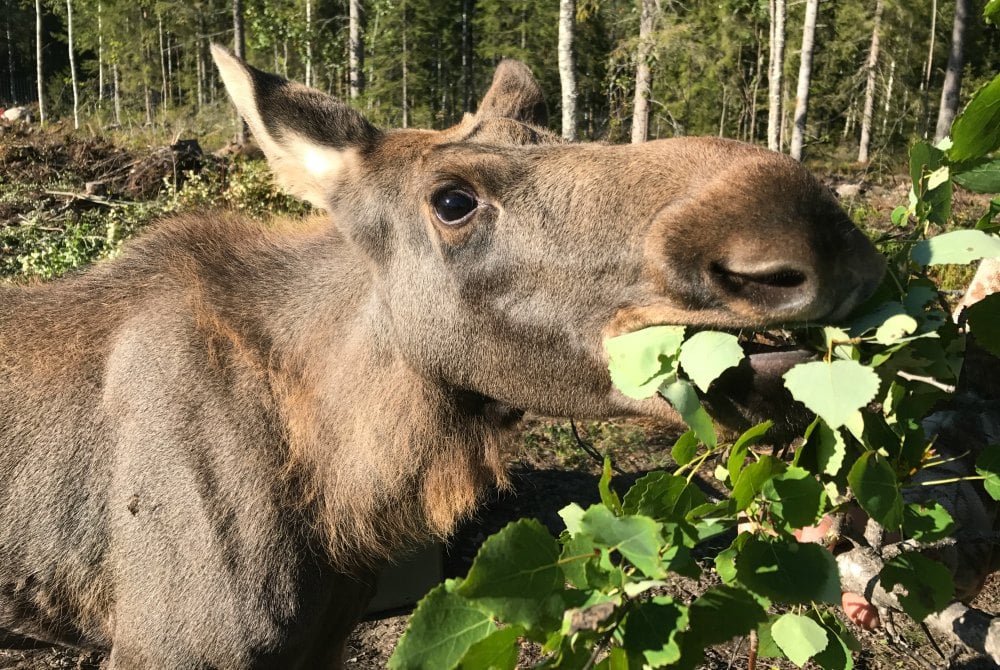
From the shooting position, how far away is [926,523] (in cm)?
228

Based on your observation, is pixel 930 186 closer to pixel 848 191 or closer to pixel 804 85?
pixel 848 191

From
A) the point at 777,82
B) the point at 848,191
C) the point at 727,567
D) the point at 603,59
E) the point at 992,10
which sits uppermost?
the point at 603,59

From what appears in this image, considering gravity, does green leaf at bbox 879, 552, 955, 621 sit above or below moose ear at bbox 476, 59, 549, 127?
below

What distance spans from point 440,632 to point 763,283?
1.26 m

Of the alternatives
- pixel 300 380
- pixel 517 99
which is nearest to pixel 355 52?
pixel 517 99

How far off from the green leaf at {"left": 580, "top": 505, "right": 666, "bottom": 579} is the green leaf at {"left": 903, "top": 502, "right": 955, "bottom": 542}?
94 cm

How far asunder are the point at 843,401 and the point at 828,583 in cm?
48

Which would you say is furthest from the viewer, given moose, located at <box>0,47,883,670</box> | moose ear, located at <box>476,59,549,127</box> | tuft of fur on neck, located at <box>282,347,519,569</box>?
moose ear, located at <box>476,59,549,127</box>

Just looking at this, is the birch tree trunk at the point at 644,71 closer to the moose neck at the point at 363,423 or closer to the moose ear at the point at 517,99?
the moose ear at the point at 517,99

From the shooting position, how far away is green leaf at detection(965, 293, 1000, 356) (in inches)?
92.7

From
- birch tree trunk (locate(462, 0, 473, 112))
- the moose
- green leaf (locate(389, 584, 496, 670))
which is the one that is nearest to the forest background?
birch tree trunk (locate(462, 0, 473, 112))

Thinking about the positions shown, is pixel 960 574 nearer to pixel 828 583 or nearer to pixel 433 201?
pixel 828 583

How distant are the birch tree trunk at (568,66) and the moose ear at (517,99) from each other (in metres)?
12.1

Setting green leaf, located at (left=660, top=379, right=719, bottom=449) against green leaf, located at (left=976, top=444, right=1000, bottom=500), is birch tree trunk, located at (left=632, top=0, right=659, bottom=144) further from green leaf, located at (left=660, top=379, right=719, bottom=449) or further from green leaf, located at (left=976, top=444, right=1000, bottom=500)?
green leaf, located at (left=660, top=379, right=719, bottom=449)
